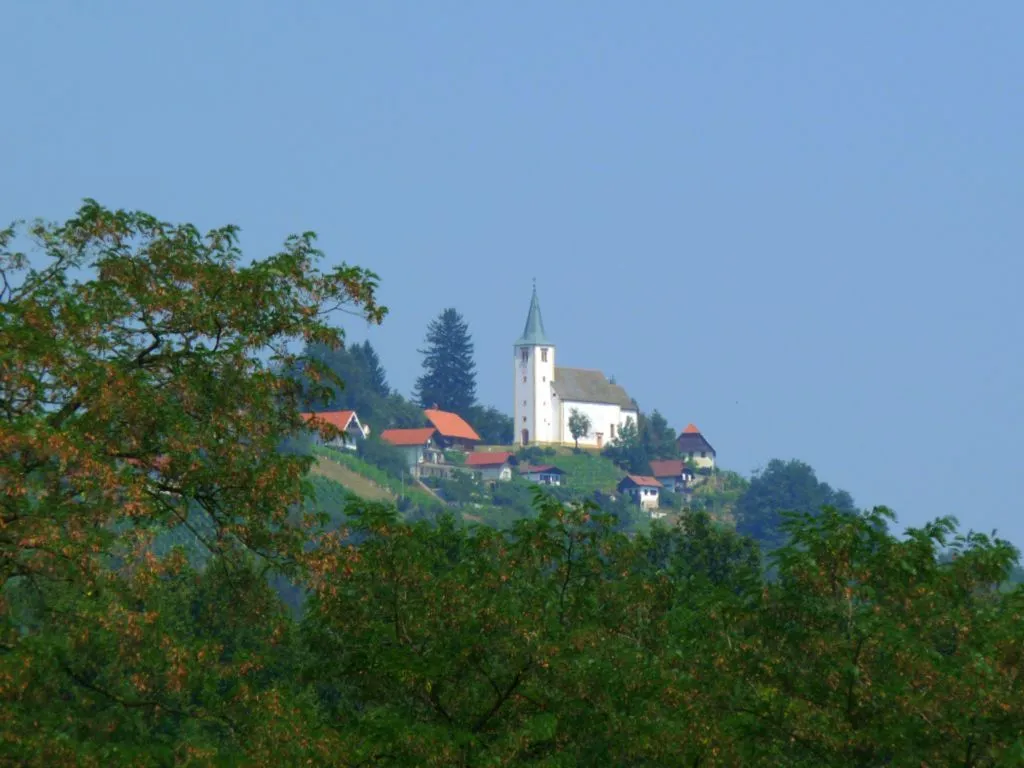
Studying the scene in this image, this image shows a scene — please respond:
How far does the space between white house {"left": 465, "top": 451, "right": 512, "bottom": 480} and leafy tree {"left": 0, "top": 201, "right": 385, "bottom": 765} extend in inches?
6730

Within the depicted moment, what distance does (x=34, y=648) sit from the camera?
64.7 ft

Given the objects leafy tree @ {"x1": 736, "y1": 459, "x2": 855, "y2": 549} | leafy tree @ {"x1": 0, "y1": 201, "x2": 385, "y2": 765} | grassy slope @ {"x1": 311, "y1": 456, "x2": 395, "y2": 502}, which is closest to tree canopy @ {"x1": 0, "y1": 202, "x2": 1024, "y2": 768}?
leafy tree @ {"x1": 0, "y1": 201, "x2": 385, "y2": 765}

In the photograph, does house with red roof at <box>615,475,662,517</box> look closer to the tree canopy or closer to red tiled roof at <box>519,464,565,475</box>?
red tiled roof at <box>519,464,565,475</box>

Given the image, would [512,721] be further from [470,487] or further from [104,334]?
[470,487]

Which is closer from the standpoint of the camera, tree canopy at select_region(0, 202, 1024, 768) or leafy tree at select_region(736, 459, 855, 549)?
tree canopy at select_region(0, 202, 1024, 768)

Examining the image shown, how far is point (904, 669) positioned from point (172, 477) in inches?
351

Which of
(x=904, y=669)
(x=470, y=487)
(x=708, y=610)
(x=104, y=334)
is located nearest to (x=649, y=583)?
(x=708, y=610)

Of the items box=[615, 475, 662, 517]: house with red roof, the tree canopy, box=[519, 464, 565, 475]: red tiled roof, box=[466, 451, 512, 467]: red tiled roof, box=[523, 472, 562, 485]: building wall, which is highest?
box=[466, 451, 512, 467]: red tiled roof

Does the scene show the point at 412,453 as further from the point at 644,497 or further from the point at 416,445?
the point at 644,497

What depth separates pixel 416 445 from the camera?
191 metres

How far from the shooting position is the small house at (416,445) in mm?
191000

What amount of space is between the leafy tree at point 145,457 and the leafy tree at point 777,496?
166551mm

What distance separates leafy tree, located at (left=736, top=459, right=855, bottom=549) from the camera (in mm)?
188500

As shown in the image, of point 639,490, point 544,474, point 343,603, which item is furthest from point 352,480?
point 343,603
